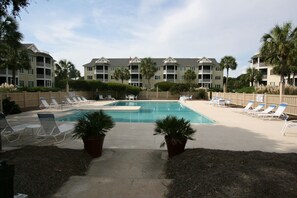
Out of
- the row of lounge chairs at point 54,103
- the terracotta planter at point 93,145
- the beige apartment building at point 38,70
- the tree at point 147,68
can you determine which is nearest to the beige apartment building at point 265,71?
the tree at point 147,68

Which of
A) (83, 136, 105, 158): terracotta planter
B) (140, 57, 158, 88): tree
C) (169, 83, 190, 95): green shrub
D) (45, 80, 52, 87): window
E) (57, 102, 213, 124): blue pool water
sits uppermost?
(140, 57, 158, 88): tree

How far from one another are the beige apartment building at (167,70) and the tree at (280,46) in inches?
1872

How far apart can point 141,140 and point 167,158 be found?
224cm

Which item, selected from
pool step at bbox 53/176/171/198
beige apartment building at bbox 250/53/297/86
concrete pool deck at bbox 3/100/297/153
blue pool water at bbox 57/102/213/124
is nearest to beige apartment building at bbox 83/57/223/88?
beige apartment building at bbox 250/53/297/86

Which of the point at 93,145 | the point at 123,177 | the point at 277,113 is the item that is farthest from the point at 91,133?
the point at 277,113

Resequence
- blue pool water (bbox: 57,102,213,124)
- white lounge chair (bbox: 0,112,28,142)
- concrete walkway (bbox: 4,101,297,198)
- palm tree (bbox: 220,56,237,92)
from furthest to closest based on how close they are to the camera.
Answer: palm tree (bbox: 220,56,237,92) < blue pool water (bbox: 57,102,213,124) < white lounge chair (bbox: 0,112,28,142) < concrete walkway (bbox: 4,101,297,198)

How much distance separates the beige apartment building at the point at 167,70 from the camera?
69000mm

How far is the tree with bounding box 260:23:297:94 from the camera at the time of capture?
19219 millimetres

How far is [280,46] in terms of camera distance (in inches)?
756

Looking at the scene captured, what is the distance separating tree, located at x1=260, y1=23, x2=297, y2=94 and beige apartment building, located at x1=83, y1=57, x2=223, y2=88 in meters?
47.6

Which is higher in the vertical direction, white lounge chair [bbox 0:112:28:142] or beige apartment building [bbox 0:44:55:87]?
beige apartment building [bbox 0:44:55:87]

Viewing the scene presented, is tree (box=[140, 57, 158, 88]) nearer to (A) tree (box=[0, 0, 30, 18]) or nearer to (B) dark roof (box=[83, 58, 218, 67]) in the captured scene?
(B) dark roof (box=[83, 58, 218, 67])

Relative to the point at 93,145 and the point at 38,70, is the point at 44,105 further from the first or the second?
the point at 38,70

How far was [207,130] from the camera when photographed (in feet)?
34.9
